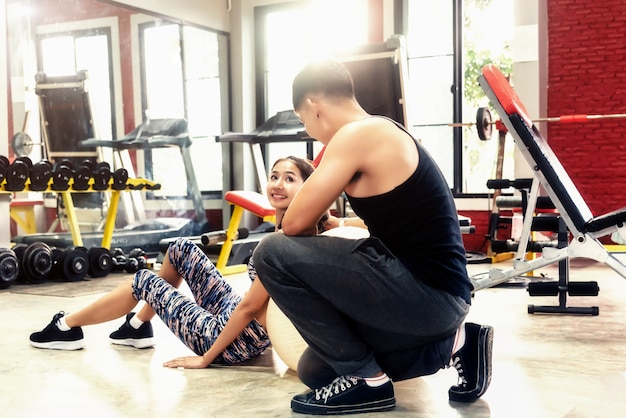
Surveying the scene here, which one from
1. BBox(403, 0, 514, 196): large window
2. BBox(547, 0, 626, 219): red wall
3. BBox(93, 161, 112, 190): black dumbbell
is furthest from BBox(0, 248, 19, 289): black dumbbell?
BBox(547, 0, 626, 219): red wall

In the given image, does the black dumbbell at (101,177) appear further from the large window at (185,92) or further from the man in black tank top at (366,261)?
the man in black tank top at (366,261)

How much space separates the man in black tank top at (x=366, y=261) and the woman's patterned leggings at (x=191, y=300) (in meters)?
0.58

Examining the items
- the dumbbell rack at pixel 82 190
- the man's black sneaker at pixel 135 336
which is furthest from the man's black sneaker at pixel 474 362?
the dumbbell rack at pixel 82 190

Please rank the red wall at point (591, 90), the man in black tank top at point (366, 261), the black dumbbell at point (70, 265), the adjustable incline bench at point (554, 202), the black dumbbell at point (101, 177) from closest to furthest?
1. the man in black tank top at point (366, 261)
2. the adjustable incline bench at point (554, 202)
3. the black dumbbell at point (70, 265)
4. the black dumbbell at point (101, 177)
5. the red wall at point (591, 90)

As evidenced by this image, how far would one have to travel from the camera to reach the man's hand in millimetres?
2395

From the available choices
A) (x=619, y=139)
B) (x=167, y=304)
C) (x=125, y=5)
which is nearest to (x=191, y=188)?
(x=125, y=5)

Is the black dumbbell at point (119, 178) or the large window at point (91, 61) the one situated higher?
the large window at point (91, 61)

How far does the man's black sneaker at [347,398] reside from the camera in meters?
1.87

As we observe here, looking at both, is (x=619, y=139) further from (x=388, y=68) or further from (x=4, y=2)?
(x=4, y=2)

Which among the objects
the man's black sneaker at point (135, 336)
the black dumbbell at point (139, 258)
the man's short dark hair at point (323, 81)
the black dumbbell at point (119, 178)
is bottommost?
the black dumbbell at point (139, 258)

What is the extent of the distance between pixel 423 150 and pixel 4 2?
4.59m

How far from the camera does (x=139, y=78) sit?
22.0ft

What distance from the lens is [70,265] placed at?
16.3ft

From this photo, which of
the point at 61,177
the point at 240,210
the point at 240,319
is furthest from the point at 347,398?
the point at 61,177
